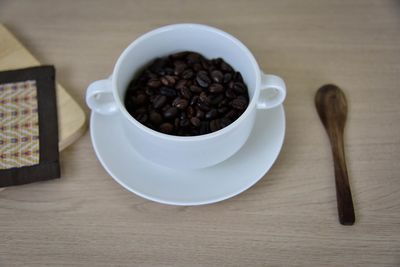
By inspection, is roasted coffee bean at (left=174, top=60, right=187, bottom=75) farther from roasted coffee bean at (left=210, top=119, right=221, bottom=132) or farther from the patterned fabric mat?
the patterned fabric mat

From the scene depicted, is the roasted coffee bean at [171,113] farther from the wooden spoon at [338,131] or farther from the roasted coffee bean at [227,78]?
the wooden spoon at [338,131]

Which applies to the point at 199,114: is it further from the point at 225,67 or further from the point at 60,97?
the point at 60,97

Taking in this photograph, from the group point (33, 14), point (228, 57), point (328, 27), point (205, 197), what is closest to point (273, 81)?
point (228, 57)

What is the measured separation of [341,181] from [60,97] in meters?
0.57

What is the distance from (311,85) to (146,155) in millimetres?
392

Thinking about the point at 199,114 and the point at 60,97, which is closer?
the point at 199,114

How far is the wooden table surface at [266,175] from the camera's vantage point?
0.67 meters

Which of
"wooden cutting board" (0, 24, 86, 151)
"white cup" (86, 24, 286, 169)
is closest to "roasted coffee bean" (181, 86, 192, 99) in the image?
"white cup" (86, 24, 286, 169)

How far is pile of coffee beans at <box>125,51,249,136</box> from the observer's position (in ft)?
2.19

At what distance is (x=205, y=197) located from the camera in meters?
0.67

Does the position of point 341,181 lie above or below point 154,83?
below

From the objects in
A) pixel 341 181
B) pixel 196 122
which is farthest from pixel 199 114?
pixel 341 181

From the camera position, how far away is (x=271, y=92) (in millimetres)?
749

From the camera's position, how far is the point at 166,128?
26.0 inches
